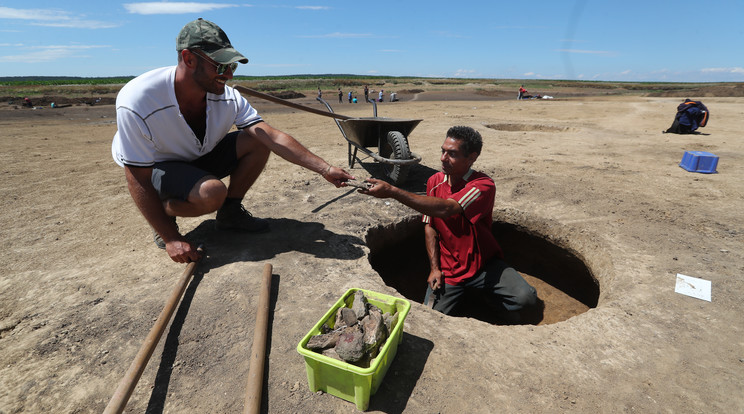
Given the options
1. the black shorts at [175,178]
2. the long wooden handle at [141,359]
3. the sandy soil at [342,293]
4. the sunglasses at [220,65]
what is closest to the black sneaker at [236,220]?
the sandy soil at [342,293]

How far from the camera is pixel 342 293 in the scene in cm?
249

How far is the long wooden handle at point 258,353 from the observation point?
1.60 metres

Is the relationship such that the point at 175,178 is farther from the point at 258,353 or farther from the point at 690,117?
the point at 690,117

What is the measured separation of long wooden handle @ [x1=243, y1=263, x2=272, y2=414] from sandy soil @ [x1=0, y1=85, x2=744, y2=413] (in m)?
0.10

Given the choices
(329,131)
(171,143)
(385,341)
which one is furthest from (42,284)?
(329,131)

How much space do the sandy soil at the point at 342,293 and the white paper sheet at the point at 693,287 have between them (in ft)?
0.18

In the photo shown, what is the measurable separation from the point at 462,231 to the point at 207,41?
2.40 m

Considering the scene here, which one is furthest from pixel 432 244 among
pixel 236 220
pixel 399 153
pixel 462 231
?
pixel 399 153

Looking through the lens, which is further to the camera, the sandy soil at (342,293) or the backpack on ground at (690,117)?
the backpack on ground at (690,117)

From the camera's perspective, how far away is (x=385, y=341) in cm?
175

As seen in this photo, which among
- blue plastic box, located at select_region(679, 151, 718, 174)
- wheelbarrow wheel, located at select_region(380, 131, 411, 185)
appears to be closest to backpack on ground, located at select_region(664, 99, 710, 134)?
blue plastic box, located at select_region(679, 151, 718, 174)

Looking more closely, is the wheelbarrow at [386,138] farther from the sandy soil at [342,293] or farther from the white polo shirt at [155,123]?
the white polo shirt at [155,123]

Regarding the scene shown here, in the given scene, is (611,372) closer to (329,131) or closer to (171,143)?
(171,143)

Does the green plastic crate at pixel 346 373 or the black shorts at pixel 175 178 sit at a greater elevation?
the black shorts at pixel 175 178
